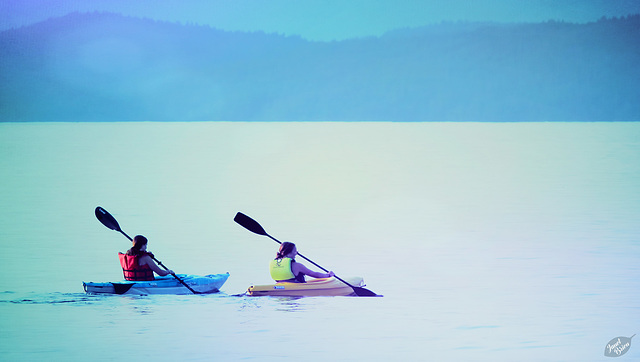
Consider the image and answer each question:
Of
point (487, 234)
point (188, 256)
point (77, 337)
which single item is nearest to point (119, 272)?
point (188, 256)

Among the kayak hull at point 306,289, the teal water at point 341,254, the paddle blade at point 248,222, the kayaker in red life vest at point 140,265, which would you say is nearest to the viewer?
the teal water at point 341,254

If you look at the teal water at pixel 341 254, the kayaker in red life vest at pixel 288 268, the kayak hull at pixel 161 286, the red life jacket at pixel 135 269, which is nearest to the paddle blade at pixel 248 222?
the teal water at pixel 341 254

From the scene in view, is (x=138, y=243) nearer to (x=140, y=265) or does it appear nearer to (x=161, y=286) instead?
(x=140, y=265)

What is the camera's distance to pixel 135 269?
23.4ft

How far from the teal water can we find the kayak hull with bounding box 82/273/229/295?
92 millimetres

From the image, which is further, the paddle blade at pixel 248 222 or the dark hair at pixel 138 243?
the paddle blade at pixel 248 222

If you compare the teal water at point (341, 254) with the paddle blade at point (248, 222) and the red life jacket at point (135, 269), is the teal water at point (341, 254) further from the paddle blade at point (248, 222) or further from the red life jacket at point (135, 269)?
the paddle blade at point (248, 222)

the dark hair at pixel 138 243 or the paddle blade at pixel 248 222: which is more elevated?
the paddle blade at pixel 248 222

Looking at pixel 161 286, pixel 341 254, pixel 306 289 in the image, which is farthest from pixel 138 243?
pixel 341 254

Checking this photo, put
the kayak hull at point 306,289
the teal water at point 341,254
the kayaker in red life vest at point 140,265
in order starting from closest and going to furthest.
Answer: the teal water at point 341,254 → the kayak hull at point 306,289 → the kayaker in red life vest at point 140,265

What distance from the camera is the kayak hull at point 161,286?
705 cm

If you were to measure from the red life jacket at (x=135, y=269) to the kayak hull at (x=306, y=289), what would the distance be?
0.67 meters

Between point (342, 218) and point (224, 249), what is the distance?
7.79ft

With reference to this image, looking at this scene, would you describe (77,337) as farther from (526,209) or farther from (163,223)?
(526,209)
